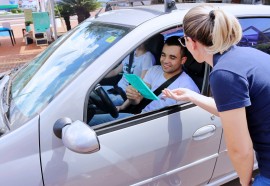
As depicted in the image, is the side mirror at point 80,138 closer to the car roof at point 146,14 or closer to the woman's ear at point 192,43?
the woman's ear at point 192,43

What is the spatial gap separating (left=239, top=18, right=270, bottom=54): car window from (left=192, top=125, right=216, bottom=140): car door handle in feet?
2.39

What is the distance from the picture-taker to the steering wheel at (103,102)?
6.21 ft

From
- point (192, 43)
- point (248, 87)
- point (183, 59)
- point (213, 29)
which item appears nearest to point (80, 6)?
point (183, 59)

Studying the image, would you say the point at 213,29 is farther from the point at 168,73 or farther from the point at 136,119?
the point at 168,73

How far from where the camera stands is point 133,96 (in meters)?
2.20

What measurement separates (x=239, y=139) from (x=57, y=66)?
1.29 metres

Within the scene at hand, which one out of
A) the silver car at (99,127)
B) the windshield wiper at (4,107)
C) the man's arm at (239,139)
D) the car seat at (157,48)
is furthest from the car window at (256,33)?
the windshield wiper at (4,107)

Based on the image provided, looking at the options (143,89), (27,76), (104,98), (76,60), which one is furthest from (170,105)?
(27,76)

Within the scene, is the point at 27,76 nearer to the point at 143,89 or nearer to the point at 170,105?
the point at 143,89

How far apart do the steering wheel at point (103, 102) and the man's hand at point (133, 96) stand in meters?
0.19

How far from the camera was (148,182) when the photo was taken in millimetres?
1781

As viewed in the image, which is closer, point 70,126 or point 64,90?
point 70,126

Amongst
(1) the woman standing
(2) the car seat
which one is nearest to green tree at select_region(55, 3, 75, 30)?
(2) the car seat

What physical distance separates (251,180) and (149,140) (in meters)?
0.59
